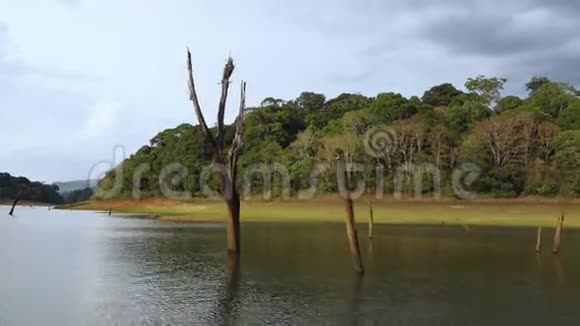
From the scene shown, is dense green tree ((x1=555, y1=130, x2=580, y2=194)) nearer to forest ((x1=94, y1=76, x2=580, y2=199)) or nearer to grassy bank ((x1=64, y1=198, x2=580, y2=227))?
forest ((x1=94, y1=76, x2=580, y2=199))

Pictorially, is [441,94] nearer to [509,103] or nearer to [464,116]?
[509,103]

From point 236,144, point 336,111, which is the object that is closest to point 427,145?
point 336,111

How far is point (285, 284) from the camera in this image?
2088 cm

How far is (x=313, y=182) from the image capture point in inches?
3317

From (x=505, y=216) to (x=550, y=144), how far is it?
20.5m

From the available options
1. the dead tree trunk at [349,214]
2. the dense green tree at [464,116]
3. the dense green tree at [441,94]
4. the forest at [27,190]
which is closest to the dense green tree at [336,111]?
the dense green tree at [441,94]

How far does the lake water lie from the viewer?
16.0 m

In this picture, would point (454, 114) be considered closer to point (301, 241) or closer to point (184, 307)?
point (301, 241)

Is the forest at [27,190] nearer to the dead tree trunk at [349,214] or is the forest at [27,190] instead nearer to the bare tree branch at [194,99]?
the bare tree branch at [194,99]

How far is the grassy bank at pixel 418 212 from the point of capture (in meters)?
59.4

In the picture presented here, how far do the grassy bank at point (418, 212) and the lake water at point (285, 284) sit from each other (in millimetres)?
22831

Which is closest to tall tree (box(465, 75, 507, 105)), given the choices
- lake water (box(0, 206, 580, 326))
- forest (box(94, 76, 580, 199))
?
forest (box(94, 76, 580, 199))

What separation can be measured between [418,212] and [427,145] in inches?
842

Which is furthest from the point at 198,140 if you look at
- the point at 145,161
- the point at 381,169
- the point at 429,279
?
the point at 429,279
